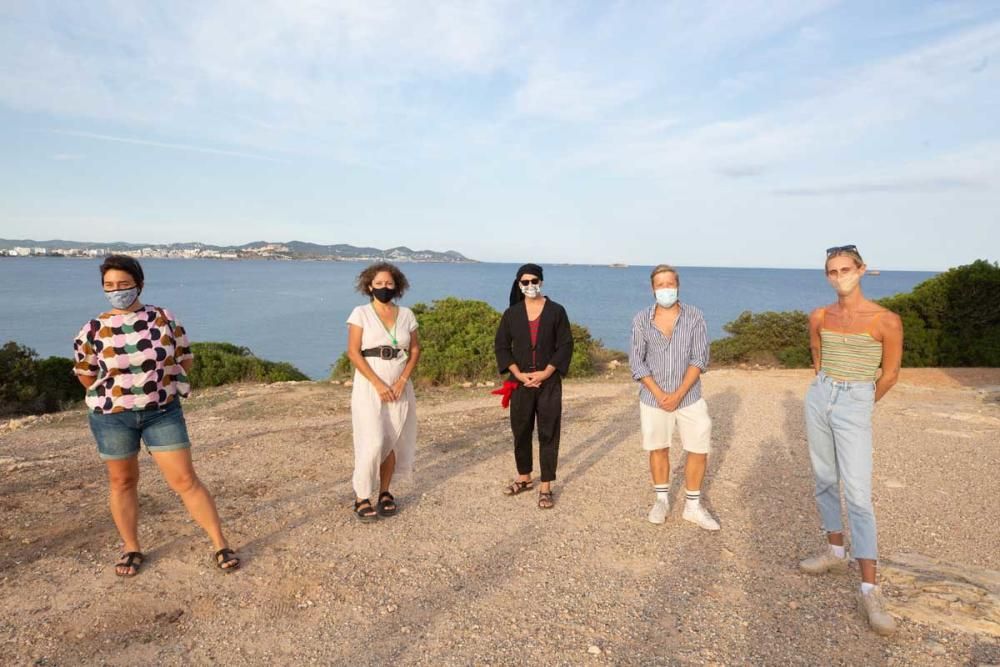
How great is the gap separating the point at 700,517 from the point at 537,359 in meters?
1.78

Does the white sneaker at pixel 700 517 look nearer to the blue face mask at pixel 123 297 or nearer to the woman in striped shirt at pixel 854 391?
the woman in striped shirt at pixel 854 391

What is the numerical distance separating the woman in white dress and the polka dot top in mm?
1349

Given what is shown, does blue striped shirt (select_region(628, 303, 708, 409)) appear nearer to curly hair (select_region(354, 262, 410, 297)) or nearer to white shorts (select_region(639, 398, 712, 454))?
white shorts (select_region(639, 398, 712, 454))

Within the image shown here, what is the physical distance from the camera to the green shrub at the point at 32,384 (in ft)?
41.5

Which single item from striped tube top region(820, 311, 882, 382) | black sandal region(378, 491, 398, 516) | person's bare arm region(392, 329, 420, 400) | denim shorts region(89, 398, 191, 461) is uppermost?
striped tube top region(820, 311, 882, 382)

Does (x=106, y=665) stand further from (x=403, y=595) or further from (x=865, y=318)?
(x=865, y=318)

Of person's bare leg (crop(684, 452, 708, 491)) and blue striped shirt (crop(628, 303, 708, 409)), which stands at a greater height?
blue striped shirt (crop(628, 303, 708, 409))

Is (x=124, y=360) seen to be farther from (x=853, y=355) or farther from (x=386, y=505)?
(x=853, y=355)

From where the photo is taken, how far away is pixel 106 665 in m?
3.18

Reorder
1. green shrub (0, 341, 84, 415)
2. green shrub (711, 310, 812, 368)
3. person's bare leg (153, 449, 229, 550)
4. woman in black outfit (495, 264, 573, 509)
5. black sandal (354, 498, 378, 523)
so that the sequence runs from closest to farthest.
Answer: person's bare leg (153, 449, 229, 550), black sandal (354, 498, 378, 523), woman in black outfit (495, 264, 573, 509), green shrub (0, 341, 84, 415), green shrub (711, 310, 812, 368)

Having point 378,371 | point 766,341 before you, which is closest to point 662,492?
point 378,371

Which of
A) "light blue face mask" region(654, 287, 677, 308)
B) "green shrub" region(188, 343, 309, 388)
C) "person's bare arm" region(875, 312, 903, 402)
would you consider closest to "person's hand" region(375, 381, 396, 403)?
"light blue face mask" region(654, 287, 677, 308)

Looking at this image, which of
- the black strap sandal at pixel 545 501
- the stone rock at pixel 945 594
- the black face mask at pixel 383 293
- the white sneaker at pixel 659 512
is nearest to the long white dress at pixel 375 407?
the black face mask at pixel 383 293

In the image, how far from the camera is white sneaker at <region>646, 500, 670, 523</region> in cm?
505
